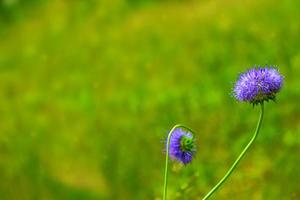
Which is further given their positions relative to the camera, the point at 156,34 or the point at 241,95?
the point at 156,34

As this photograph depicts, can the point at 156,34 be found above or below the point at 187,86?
above

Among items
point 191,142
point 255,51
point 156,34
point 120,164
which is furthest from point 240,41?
point 191,142

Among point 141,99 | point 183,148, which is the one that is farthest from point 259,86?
point 141,99

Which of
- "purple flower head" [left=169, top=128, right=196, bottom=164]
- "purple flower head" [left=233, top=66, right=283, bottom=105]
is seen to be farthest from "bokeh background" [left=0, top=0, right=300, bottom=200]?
"purple flower head" [left=233, top=66, right=283, bottom=105]

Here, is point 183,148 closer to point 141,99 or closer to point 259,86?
point 259,86

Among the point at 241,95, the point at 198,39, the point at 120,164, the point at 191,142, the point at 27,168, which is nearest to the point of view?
the point at 241,95

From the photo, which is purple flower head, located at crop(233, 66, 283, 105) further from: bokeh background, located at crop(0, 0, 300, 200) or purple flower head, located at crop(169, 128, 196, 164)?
bokeh background, located at crop(0, 0, 300, 200)

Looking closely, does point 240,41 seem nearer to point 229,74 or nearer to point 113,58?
point 229,74
